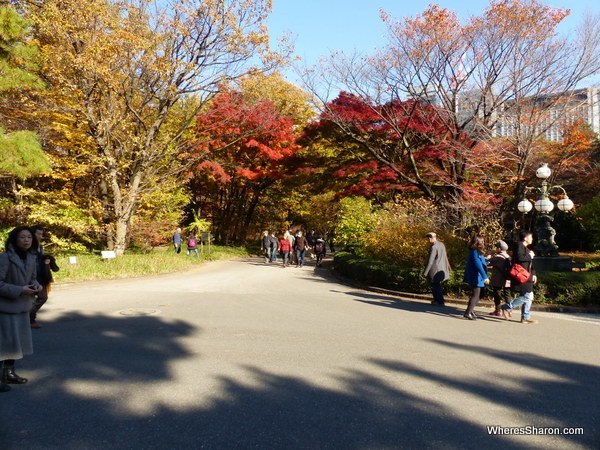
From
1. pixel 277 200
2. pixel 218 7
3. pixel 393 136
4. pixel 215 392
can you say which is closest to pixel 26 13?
pixel 218 7

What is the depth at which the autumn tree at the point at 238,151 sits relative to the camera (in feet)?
76.4

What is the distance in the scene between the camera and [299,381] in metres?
4.81

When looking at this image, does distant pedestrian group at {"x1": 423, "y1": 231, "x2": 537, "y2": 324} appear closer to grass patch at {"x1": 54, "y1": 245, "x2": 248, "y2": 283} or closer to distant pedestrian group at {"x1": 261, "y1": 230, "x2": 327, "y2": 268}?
grass patch at {"x1": 54, "y1": 245, "x2": 248, "y2": 283}

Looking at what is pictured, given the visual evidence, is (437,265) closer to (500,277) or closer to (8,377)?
(500,277)

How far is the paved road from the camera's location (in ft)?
11.7

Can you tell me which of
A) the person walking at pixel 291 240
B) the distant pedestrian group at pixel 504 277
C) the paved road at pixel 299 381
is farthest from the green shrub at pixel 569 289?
the person walking at pixel 291 240

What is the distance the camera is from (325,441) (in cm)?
346

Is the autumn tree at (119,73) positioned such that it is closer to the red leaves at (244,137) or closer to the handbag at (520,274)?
the red leaves at (244,137)

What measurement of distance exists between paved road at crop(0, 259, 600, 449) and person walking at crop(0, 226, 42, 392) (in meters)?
0.38

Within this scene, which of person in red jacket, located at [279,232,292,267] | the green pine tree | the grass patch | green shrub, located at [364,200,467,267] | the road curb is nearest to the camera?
the road curb

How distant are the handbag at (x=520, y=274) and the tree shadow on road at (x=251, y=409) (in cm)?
264

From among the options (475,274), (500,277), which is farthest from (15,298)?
(500,277)

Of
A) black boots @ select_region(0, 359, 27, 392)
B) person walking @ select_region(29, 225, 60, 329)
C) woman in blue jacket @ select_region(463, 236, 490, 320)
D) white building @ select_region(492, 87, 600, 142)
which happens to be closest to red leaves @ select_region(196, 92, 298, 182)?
white building @ select_region(492, 87, 600, 142)

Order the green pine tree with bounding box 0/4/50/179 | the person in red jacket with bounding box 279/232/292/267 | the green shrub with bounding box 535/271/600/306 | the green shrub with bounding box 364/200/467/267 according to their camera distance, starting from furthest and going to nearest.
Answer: the person in red jacket with bounding box 279/232/292/267 → the green shrub with bounding box 364/200/467/267 → the green pine tree with bounding box 0/4/50/179 → the green shrub with bounding box 535/271/600/306
